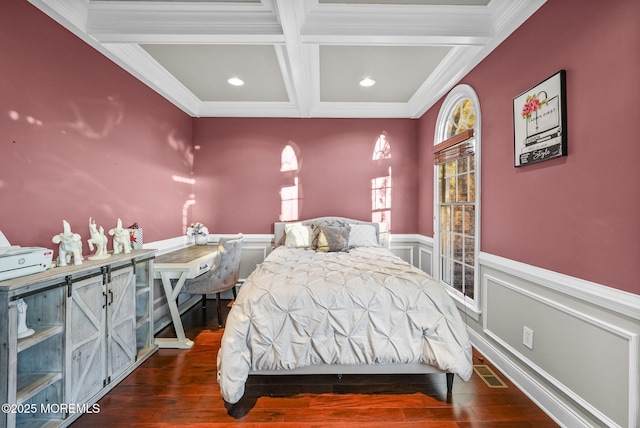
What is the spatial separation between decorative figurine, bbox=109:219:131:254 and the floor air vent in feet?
9.84

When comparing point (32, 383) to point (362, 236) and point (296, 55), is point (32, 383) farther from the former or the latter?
point (362, 236)

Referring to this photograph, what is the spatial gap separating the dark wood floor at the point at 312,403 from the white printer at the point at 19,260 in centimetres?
98

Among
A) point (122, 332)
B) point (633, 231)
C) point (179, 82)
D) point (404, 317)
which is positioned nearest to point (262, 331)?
point (404, 317)

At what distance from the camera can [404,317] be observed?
6.84 ft

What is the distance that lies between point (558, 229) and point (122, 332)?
10.2ft

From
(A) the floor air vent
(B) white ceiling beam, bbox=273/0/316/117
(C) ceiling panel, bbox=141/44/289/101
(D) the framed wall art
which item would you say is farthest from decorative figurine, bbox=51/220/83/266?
(D) the framed wall art

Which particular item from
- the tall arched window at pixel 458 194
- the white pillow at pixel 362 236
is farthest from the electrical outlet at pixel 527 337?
the white pillow at pixel 362 236

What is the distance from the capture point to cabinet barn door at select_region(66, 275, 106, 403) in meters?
1.82

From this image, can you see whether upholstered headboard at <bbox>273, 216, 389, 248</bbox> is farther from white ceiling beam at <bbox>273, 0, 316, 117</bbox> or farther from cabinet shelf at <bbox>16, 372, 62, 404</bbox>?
cabinet shelf at <bbox>16, 372, 62, 404</bbox>

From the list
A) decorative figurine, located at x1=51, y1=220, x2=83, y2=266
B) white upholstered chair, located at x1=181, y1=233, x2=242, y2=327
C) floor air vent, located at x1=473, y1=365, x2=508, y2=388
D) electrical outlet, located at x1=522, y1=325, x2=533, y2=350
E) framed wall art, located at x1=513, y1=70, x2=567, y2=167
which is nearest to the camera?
framed wall art, located at x1=513, y1=70, x2=567, y2=167

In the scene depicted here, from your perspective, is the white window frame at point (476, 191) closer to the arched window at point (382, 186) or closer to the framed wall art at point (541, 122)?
the framed wall art at point (541, 122)

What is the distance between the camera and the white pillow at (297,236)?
388cm

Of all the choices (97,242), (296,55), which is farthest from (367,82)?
(97,242)

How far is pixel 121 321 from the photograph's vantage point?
2240 mm
